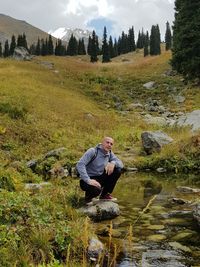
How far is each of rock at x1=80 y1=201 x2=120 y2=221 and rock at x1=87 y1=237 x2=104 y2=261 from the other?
231cm

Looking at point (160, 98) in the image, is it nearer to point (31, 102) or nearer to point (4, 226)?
point (31, 102)

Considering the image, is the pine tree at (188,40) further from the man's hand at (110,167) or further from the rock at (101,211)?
the rock at (101,211)

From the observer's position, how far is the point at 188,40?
125 feet

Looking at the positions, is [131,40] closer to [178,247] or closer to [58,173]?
[58,173]

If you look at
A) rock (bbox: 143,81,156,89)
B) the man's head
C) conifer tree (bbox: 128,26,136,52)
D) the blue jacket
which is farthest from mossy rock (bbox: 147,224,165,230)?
conifer tree (bbox: 128,26,136,52)

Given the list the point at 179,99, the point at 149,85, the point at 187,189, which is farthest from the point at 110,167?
the point at 149,85

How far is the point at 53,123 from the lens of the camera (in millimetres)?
24844

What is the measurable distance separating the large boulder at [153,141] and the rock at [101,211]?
8903 millimetres

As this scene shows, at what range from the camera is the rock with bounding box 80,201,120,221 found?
9.38m

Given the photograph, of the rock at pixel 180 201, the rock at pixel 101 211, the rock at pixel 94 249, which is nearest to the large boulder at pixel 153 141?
the rock at pixel 180 201

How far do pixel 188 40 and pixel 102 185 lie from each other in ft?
98.1

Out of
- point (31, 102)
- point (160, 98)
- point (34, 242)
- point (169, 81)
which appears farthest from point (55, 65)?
point (34, 242)

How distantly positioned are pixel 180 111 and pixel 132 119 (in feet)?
18.1

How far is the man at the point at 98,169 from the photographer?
32.1ft
